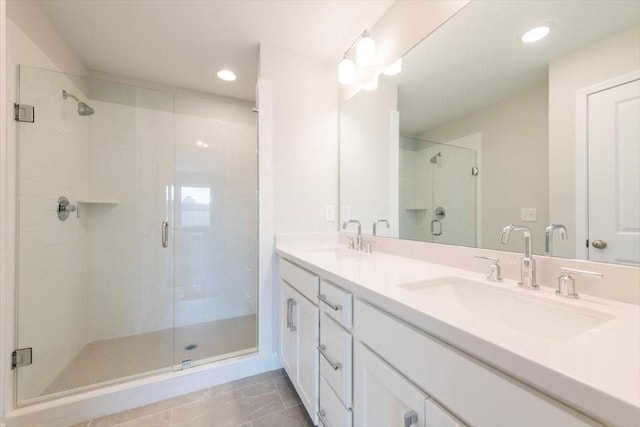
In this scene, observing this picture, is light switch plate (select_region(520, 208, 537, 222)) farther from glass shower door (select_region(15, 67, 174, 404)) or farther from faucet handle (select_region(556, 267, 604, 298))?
glass shower door (select_region(15, 67, 174, 404))

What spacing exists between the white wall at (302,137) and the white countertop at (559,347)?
3.67 ft

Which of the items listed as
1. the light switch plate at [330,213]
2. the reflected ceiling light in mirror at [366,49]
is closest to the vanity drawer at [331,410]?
the light switch plate at [330,213]

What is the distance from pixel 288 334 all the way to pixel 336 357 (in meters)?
0.62

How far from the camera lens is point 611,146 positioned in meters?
0.75

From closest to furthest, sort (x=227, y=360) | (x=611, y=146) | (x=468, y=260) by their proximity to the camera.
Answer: (x=611, y=146) < (x=468, y=260) < (x=227, y=360)

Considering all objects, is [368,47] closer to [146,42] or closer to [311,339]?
[146,42]

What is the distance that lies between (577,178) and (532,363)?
747 mm

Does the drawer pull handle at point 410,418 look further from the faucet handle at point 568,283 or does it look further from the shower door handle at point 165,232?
the shower door handle at point 165,232

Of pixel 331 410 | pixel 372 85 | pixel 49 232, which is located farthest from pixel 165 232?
pixel 372 85

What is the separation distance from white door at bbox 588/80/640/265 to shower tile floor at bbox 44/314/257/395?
1.97 m

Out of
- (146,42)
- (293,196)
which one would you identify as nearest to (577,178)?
(293,196)

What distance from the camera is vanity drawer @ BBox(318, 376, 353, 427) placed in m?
0.93

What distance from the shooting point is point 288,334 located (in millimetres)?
1528

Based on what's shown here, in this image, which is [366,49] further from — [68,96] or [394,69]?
[68,96]
